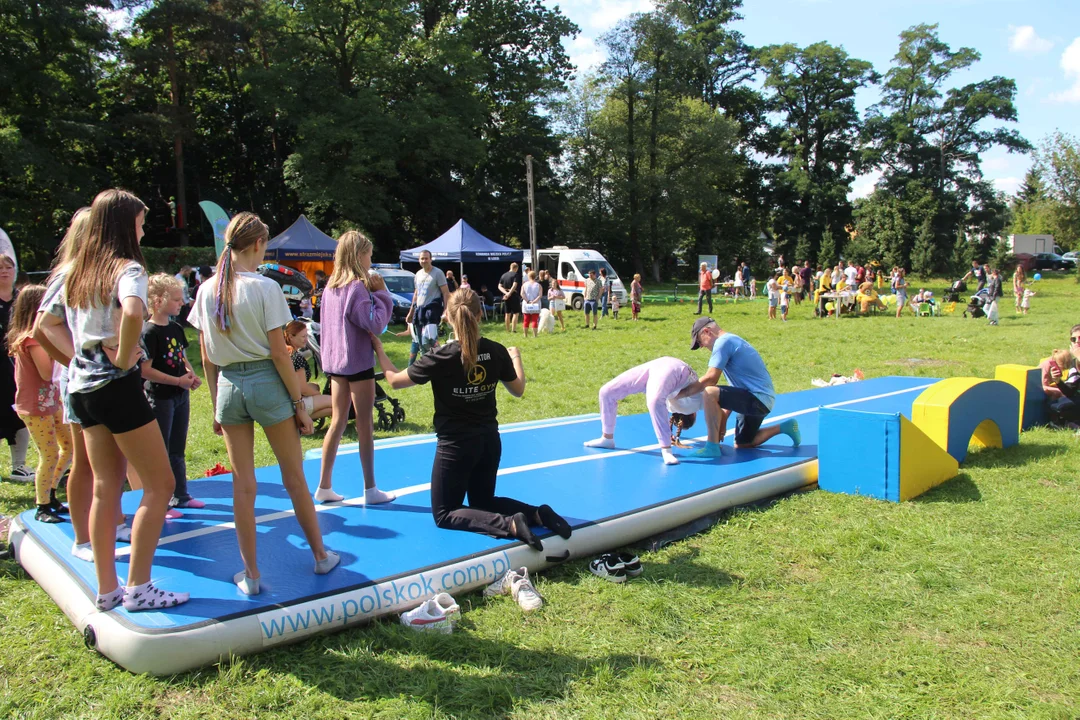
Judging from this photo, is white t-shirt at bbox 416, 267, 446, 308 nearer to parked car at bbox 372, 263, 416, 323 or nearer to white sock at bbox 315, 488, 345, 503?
white sock at bbox 315, 488, 345, 503

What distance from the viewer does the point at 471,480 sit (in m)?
4.56

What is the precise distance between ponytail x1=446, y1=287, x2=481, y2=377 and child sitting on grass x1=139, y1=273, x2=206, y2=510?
162 centimetres

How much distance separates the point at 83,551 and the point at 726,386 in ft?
15.3

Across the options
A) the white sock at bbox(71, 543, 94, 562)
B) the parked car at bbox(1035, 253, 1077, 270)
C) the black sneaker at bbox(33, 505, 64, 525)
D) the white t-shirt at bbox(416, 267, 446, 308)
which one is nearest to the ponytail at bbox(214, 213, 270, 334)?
the white sock at bbox(71, 543, 94, 562)

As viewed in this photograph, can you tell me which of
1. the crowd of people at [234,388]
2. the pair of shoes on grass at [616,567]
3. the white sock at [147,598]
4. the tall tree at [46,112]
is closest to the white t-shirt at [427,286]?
the crowd of people at [234,388]

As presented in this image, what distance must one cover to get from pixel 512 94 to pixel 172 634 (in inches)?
1636

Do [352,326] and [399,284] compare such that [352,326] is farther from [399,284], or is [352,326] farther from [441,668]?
[399,284]

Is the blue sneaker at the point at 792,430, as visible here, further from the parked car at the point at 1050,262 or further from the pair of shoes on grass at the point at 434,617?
the parked car at the point at 1050,262

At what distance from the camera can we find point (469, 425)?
4.40 meters

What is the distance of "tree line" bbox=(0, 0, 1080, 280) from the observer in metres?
28.2

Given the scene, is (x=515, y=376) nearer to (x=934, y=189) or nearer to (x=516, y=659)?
(x=516, y=659)

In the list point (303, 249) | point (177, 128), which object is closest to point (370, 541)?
point (303, 249)

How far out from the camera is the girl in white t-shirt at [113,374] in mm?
3203

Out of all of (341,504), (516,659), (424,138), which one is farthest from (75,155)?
(516,659)
